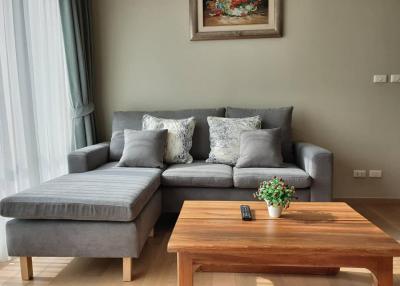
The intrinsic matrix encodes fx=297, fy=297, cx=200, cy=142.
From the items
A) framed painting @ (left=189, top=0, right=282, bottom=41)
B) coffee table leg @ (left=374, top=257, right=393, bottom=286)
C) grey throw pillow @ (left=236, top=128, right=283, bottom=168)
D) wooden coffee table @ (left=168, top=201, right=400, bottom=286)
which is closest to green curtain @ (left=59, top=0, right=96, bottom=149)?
framed painting @ (left=189, top=0, right=282, bottom=41)

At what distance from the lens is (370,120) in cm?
304

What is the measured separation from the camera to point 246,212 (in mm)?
1575

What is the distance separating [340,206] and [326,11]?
2.16m

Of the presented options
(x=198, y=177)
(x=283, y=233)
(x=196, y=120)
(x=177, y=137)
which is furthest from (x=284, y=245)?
(x=196, y=120)

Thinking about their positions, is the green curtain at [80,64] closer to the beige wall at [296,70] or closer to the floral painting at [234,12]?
the beige wall at [296,70]

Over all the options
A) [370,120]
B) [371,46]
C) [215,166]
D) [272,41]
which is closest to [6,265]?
[215,166]

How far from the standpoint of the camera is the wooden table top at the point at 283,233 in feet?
4.01

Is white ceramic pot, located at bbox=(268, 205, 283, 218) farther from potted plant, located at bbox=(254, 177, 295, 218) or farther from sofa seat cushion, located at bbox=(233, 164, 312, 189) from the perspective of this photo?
sofa seat cushion, located at bbox=(233, 164, 312, 189)

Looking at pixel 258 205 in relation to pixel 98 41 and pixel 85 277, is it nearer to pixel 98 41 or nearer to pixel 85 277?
pixel 85 277

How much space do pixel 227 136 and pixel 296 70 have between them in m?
1.07

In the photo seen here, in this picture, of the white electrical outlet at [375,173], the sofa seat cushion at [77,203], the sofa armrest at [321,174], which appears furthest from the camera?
the white electrical outlet at [375,173]

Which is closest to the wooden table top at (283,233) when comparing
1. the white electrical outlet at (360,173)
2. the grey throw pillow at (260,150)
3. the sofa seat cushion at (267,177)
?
the sofa seat cushion at (267,177)

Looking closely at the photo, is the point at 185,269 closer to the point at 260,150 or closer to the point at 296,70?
the point at 260,150

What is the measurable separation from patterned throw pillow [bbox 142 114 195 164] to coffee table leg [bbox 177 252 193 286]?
1.52 meters
